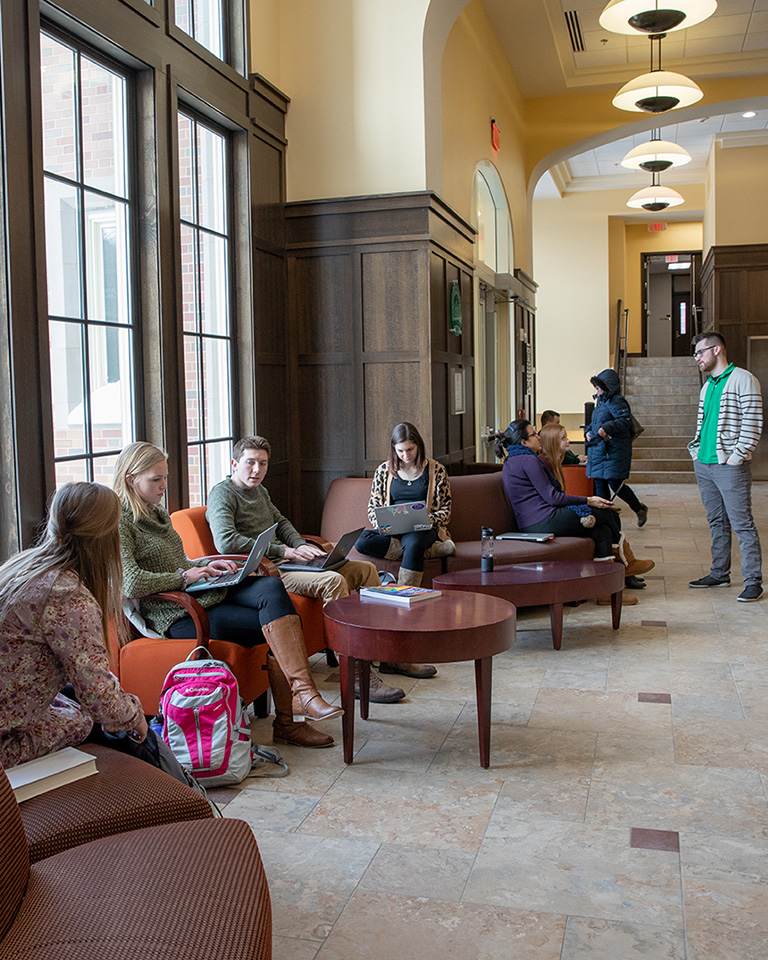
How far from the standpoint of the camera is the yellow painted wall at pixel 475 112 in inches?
288

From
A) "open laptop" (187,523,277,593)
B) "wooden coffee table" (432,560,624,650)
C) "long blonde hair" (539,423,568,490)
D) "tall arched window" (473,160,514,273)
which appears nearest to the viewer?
A: "open laptop" (187,523,277,593)

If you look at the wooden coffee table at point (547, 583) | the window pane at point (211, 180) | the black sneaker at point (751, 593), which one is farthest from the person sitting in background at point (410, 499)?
the black sneaker at point (751, 593)

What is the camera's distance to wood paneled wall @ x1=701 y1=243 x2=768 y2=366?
46.0 ft

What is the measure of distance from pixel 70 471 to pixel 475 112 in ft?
18.1

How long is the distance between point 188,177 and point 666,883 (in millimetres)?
4237

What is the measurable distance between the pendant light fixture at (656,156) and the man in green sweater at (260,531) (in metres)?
7.83

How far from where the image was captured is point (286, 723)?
12.5 feet

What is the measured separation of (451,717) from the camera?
4.08 metres

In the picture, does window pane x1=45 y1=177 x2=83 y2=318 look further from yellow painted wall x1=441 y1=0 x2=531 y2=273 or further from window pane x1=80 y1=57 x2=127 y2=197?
yellow painted wall x1=441 y1=0 x2=531 y2=273

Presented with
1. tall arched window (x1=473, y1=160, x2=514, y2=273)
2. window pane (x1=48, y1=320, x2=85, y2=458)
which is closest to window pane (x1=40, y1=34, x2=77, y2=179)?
window pane (x1=48, y1=320, x2=85, y2=458)

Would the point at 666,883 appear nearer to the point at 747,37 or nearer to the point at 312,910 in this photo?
the point at 312,910

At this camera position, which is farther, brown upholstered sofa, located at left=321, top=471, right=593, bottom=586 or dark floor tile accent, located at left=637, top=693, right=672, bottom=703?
brown upholstered sofa, located at left=321, top=471, right=593, bottom=586

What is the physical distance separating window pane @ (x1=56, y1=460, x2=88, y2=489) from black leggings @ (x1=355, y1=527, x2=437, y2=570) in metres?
1.69

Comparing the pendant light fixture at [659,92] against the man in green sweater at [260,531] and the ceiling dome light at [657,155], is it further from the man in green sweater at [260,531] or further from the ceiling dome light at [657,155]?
the man in green sweater at [260,531]
